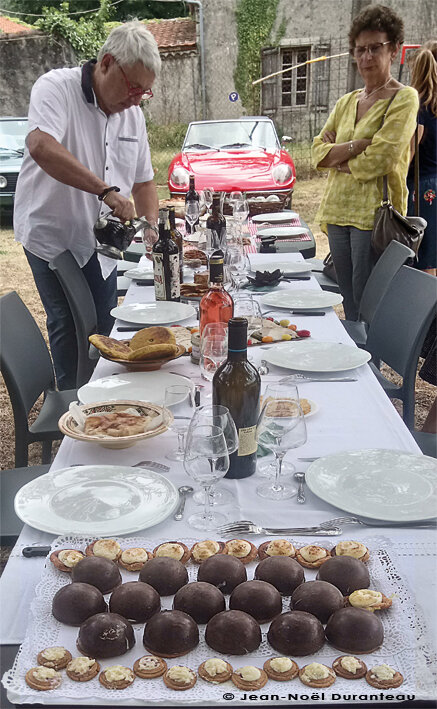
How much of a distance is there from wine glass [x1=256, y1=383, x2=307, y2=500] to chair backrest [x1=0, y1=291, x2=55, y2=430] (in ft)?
3.45

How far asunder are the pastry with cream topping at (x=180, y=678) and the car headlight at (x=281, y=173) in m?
6.00

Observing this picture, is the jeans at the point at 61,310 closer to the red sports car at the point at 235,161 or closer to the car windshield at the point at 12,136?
the red sports car at the point at 235,161

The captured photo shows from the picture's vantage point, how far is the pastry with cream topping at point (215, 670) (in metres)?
0.74

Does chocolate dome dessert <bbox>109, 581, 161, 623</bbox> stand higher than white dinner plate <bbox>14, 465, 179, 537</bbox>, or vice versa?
chocolate dome dessert <bbox>109, 581, 161, 623</bbox>

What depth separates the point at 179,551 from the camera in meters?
0.95

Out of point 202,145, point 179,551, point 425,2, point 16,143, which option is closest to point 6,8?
point 16,143

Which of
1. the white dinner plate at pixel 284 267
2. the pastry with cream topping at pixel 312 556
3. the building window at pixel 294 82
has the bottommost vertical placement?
the white dinner plate at pixel 284 267

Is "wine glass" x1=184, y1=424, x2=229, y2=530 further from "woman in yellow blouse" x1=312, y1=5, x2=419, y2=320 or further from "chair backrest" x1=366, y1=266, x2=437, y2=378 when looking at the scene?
"woman in yellow blouse" x1=312, y1=5, x2=419, y2=320

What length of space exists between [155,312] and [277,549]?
4.70ft

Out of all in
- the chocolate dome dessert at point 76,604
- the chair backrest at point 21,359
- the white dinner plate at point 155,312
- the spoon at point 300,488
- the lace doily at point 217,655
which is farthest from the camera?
the white dinner plate at point 155,312

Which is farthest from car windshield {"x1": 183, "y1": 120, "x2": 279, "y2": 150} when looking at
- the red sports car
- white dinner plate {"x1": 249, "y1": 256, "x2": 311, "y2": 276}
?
white dinner plate {"x1": 249, "y1": 256, "x2": 311, "y2": 276}

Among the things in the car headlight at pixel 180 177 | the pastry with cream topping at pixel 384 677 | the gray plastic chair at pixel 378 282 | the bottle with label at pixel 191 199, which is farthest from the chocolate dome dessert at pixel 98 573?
the car headlight at pixel 180 177

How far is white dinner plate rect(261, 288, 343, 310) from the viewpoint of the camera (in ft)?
7.78

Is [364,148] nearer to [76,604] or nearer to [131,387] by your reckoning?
[131,387]
